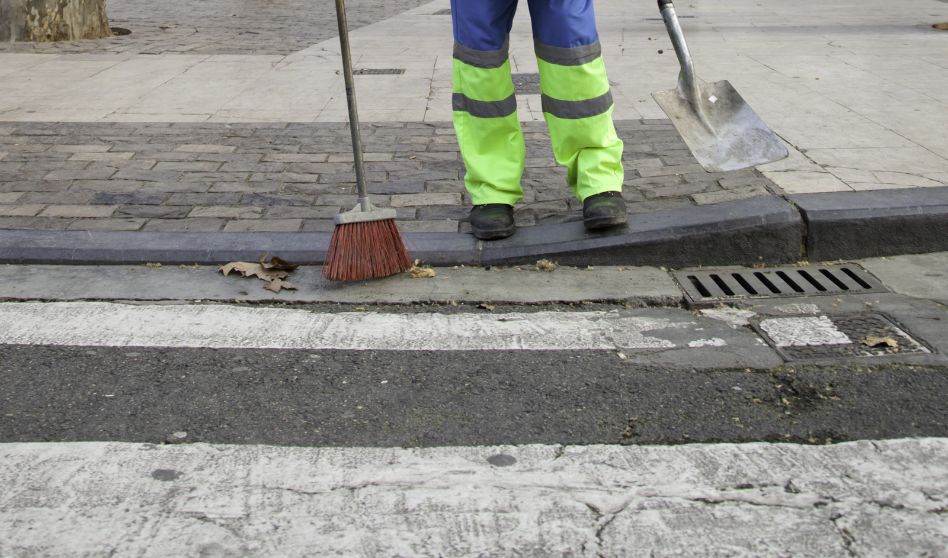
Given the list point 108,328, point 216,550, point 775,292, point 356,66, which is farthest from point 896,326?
point 356,66

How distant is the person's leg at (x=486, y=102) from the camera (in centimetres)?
418

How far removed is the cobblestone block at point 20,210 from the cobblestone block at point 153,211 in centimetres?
33

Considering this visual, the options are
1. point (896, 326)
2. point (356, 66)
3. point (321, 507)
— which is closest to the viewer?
point (321, 507)

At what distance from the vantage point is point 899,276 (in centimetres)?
407

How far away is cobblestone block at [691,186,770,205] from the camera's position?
179 inches

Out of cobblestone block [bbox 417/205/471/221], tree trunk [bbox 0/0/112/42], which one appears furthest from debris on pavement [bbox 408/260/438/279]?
tree trunk [bbox 0/0/112/42]

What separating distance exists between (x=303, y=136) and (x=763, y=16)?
663cm

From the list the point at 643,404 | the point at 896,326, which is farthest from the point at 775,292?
the point at 643,404

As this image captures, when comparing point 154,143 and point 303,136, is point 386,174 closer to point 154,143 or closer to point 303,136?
point 303,136

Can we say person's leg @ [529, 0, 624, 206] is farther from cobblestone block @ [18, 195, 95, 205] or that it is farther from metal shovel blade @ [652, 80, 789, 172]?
cobblestone block @ [18, 195, 95, 205]

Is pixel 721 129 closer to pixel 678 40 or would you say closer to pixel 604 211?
pixel 678 40

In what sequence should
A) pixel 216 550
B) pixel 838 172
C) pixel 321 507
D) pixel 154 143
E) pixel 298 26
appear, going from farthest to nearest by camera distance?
pixel 298 26 → pixel 154 143 → pixel 838 172 → pixel 321 507 → pixel 216 550

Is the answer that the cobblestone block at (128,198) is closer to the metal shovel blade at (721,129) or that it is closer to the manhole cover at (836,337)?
the metal shovel blade at (721,129)

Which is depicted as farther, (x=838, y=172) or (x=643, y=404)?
(x=838, y=172)
